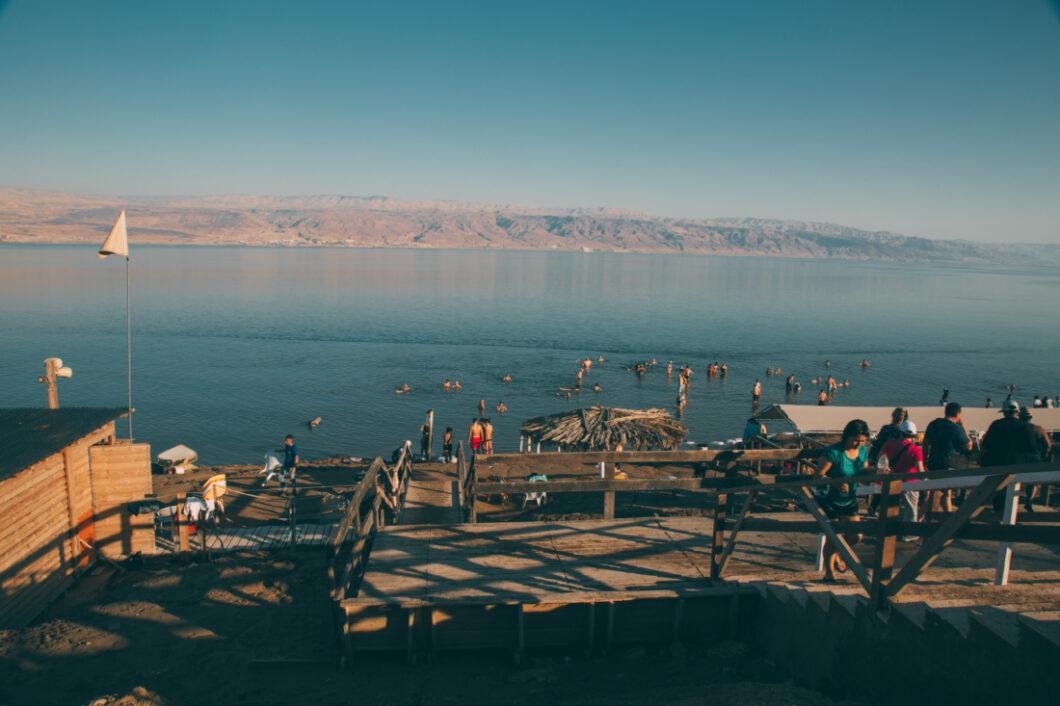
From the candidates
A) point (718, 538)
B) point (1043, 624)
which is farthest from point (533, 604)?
point (1043, 624)

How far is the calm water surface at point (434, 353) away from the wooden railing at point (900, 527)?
21605mm

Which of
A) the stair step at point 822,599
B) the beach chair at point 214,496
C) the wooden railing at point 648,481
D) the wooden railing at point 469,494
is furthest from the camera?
the beach chair at point 214,496

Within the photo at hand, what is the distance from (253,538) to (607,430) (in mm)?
10139

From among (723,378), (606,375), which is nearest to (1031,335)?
(723,378)

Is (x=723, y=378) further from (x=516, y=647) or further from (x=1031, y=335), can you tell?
(x=1031, y=335)

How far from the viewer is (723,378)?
43.5 meters

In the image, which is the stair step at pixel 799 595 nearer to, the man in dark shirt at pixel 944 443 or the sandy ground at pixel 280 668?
the sandy ground at pixel 280 668

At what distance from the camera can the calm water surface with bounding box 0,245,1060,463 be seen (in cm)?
3212

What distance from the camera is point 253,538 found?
1197 centimetres

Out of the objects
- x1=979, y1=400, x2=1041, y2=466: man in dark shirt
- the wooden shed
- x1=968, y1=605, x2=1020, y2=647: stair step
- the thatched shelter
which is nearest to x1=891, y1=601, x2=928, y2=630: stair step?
x1=968, y1=605, x2=1020, y2=647: stair step

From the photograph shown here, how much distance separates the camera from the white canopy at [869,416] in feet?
64.4

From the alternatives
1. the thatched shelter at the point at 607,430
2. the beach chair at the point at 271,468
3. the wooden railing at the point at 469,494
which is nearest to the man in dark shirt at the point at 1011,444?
the wooden railing at the point at 469,494

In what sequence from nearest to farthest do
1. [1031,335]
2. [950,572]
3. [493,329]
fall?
[950,572] < [493,329] < [1031,335]

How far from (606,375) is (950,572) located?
3784 cm
